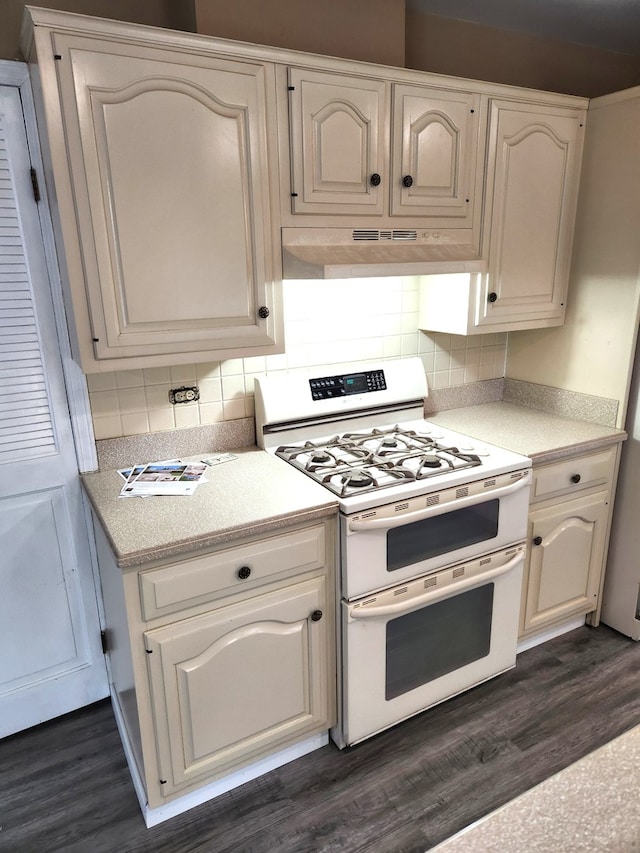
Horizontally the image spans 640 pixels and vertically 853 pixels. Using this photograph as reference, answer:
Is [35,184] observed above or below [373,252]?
above

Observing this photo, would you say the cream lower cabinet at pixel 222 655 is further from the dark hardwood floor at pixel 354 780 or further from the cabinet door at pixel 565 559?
the cabinet door at pixel 565 559

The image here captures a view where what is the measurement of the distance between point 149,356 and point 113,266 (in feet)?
0.87

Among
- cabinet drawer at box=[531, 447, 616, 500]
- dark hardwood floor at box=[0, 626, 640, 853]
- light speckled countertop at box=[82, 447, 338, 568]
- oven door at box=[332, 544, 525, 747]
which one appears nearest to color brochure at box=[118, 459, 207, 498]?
light speckled countertop at box=[82, 447, 338, 568]

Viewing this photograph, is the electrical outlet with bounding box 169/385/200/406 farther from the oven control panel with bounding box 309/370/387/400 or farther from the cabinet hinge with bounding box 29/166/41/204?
the cabinet hinge with bounding box 29/166/41/204

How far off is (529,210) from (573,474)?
1044 millimetres

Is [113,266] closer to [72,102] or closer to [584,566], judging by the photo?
[72,102]

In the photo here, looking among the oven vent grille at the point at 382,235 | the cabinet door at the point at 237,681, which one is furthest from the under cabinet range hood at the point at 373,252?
the cabinet door at the point at 237,681

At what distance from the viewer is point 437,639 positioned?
77.9 inches

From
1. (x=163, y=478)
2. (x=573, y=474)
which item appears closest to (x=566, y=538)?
(x=573, y=474)

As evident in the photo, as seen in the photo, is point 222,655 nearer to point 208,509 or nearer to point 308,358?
point 208,509

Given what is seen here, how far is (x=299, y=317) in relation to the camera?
219 cm

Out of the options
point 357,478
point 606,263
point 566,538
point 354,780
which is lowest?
point 354,780

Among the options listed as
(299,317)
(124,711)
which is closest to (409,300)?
(299,317)

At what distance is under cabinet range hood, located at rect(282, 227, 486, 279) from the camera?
68.7 inches
